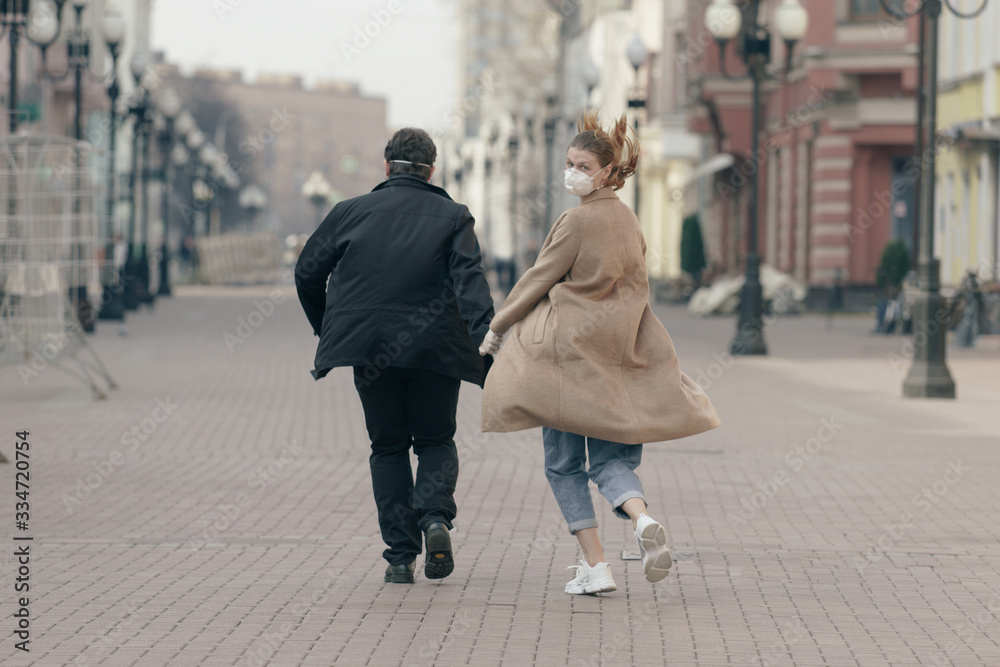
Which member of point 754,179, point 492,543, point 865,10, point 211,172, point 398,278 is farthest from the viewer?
point 211,172

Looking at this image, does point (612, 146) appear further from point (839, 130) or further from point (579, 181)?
point (839, 130)

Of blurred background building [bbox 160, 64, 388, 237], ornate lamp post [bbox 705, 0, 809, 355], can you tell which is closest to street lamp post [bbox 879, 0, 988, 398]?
ornate lamp post [bbox 705, 0, 809, 355]

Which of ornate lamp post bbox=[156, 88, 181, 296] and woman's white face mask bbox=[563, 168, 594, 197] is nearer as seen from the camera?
woman's white face mask bbox=[563, 168, 594, 197]

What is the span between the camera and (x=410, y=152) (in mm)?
6875

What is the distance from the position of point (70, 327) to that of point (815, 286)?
77.8 feet

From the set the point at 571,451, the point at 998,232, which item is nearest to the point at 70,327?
the point at 571,451

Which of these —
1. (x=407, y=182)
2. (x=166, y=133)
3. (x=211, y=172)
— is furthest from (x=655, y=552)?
(x=211, y=172)

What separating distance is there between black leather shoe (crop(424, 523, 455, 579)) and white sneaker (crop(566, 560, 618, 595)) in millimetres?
488

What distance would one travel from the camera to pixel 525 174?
3270 inches

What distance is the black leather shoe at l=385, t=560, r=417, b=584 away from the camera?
677 centimetres

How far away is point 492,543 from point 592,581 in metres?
1.45

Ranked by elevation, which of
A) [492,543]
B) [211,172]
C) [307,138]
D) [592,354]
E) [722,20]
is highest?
[307,138]

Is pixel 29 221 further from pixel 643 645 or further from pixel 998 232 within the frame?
pixel 998 232

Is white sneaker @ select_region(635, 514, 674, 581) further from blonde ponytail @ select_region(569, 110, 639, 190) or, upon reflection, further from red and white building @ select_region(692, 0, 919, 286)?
red and white building @ select_region(692, 0, 919, 286)
